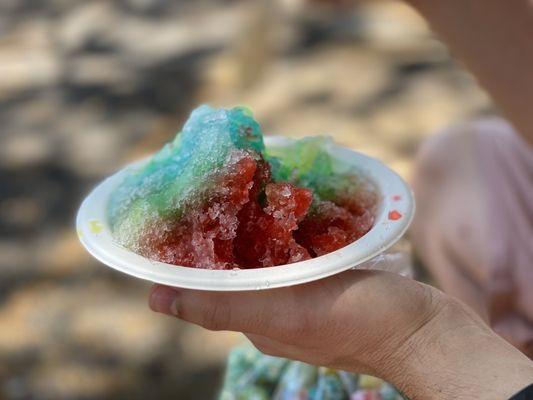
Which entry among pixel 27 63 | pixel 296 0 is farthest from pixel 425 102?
pixel 27 63

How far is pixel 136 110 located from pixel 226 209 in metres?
2.02

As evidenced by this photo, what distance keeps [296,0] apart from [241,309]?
9.18ft

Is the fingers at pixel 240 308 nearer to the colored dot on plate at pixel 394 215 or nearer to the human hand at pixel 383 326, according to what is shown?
the human hand at pixel 383 326

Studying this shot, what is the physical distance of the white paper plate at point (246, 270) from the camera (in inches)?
28.7

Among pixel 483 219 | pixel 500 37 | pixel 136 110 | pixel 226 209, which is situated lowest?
pixel 136 110

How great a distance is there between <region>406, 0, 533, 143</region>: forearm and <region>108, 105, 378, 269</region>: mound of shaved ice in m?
0.48

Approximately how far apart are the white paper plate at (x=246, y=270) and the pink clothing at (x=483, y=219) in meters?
0.56

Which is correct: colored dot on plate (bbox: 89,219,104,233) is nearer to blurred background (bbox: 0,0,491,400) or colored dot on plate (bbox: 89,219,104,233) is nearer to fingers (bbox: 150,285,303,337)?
fingers (bbox: 150,285,303,337)

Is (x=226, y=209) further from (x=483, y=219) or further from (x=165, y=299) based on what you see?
(x=483, y=219)

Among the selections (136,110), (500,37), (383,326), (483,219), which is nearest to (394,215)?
(383,326)

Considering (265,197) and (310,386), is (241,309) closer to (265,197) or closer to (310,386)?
(265,197)

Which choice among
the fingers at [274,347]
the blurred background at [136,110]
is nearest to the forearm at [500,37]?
the blurred background at [136,110]

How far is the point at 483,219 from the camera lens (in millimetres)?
1419

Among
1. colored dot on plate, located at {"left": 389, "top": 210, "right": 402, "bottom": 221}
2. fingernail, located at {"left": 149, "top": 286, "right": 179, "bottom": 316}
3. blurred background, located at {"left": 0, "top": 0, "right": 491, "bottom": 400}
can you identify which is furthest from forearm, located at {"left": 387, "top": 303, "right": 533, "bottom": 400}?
blurred background, located at {"left": 0, "top": 0, "right": 491, "bottom": 400}
